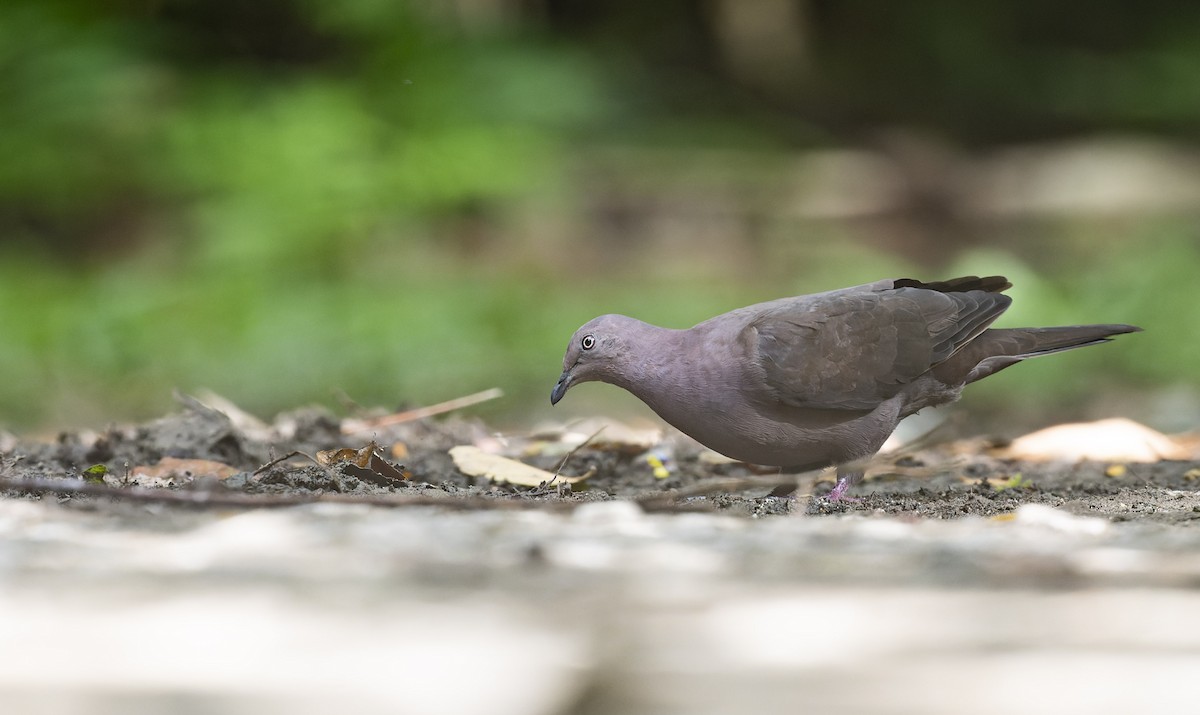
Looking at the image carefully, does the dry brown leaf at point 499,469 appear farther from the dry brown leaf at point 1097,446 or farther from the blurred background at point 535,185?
the blurred background at point 535,185

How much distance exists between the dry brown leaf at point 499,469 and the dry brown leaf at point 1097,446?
4.80 feet

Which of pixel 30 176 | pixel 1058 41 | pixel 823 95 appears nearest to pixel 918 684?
pixel 30 176

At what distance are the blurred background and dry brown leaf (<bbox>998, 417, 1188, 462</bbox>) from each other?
6.32ft

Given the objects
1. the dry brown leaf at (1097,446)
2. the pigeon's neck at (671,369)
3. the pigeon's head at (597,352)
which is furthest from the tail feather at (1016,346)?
the pigeon's head at (597,352)

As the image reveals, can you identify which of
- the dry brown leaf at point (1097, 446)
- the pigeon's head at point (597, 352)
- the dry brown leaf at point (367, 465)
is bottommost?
the dry brown leaf at point (367, 465)

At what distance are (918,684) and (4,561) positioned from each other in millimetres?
1238

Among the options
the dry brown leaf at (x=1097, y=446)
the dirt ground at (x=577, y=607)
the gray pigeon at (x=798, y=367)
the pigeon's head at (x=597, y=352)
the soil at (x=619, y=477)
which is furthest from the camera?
the dry brown leaf at (x=1097, y=446)

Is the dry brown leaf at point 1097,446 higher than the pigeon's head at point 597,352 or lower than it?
lower

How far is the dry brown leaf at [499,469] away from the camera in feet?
10.3

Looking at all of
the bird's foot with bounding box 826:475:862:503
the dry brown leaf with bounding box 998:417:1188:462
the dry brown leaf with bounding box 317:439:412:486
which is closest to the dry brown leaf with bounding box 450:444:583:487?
the dry brown leaf with bounding box 317:439:412:486

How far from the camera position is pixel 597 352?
3447 mm

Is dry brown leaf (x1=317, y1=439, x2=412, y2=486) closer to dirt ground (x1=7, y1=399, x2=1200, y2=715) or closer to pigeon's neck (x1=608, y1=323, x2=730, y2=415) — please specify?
dirt ground (x1=7, y1=399, x2=1200, y2=715)

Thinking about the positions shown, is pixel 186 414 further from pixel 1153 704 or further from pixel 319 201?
pixel 319 201

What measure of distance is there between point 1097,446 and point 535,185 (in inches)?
302
